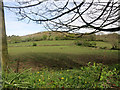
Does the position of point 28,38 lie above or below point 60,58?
above

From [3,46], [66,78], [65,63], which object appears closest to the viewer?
[66,78]

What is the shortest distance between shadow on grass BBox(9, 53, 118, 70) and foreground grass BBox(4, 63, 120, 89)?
0.37 ft

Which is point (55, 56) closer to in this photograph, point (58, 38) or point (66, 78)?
point (58, 38)

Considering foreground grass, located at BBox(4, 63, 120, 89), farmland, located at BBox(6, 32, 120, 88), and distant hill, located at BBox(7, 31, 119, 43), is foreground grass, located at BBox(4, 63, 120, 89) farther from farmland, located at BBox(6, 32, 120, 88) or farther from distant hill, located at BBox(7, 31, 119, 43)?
distant hill, located at BBox(7, 31, 119, 43)

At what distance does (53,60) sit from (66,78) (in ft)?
1.65

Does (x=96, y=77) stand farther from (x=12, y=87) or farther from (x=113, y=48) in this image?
(x=12, y=87)

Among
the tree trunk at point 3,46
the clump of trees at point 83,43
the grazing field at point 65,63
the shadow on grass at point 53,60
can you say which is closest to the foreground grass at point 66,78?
the grazing field at point 65,63

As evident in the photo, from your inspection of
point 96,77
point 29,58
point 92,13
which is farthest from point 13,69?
point 92,13

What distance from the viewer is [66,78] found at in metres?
1.96

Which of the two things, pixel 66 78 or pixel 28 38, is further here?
pixel 28 38

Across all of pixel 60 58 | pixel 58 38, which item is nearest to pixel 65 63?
pixel 60 58

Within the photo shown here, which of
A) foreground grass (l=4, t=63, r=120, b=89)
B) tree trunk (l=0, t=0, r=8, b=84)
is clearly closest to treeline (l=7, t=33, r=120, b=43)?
tree trunk (l=0, t=0, r=8, b=84)

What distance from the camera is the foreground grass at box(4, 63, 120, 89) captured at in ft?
5.98

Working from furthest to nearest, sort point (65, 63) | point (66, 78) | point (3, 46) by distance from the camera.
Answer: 1. point (65, 63)
2. point (3, 46)
3. point (66, 78)
